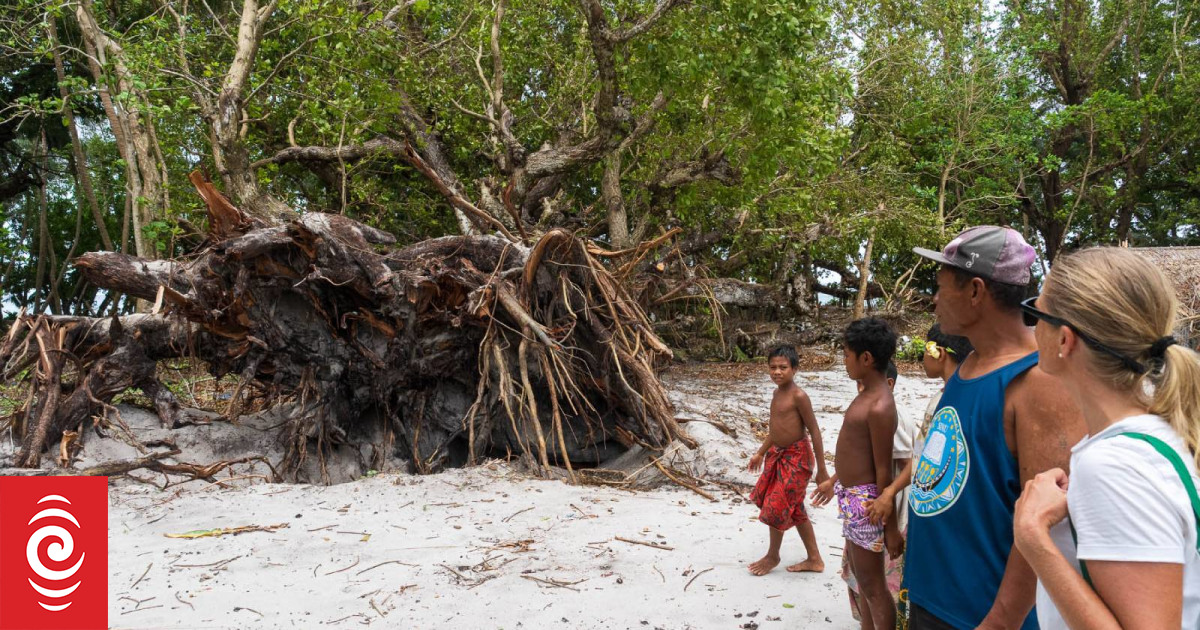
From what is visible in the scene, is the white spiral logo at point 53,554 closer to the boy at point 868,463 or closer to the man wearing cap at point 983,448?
the boy at point 868,463

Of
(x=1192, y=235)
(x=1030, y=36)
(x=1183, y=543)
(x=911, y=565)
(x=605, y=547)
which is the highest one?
(x=1030, y=36)

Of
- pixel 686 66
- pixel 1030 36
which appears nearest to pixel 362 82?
pixel 686 66

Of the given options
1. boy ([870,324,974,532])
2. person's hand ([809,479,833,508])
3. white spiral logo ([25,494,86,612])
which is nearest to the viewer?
boy ([870,324,974,532])

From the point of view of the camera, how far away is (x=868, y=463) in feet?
9.30

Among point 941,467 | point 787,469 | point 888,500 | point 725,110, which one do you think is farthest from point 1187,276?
point 941,467

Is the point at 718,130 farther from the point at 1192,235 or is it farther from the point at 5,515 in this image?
the point at 1192,235

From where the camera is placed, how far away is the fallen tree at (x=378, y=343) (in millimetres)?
6191

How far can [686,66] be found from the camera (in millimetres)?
8359

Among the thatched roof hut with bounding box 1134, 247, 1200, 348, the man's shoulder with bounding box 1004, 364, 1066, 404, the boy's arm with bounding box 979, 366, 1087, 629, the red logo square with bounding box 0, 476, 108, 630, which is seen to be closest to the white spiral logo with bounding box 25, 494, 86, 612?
the red logo square with bounding box 0, 476, 108, 630

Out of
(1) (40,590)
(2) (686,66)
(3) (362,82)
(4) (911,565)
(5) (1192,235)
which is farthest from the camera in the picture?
(5) (1192,235)

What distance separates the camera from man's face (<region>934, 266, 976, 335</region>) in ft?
6.46

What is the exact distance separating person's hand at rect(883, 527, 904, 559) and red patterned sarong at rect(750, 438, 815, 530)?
1155 millimetres

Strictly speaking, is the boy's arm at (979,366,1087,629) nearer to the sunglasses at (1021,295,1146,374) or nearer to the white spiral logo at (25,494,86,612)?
the sunglasses at (1021,295,1146,374)

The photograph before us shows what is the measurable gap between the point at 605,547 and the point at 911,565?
259 centimetres
